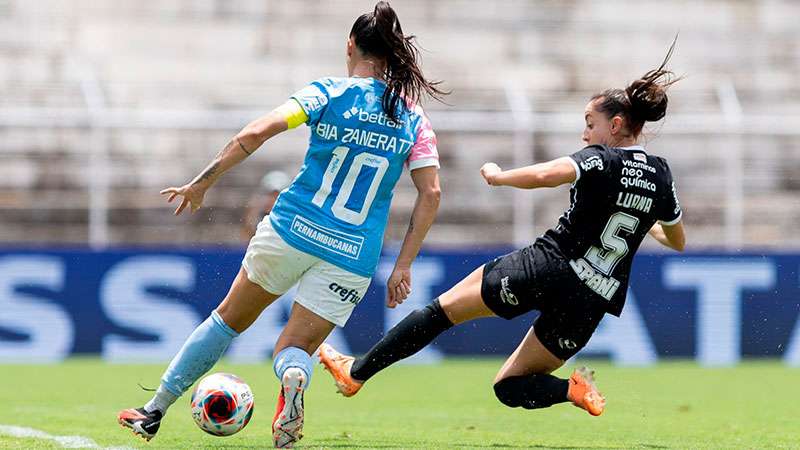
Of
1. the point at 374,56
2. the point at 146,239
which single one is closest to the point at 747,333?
the point at 146,239

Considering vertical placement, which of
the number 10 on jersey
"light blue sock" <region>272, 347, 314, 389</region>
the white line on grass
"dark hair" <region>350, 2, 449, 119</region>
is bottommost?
the white line on grass

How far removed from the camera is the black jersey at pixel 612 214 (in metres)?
6.46

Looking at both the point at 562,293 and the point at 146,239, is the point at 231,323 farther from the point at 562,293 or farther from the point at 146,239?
the point at 146,239

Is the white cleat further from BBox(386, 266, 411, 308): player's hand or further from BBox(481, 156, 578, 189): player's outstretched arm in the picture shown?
BBox(481, 156, 578, 189): player's outstretched arm

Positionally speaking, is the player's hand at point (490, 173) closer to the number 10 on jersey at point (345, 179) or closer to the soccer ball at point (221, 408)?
the number 10 on jersey at point (345, 179)

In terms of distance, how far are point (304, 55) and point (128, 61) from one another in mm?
2156

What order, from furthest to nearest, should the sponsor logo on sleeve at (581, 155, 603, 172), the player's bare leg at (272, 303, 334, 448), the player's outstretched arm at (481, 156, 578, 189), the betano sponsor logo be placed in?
the sponsor logo on sleeve at (581, 155, 603, 172), the player's outstretched arm at (481, 156, 578, 189), the betano sponsor logo, the player's bare leg at (272, 303, 334, 448)

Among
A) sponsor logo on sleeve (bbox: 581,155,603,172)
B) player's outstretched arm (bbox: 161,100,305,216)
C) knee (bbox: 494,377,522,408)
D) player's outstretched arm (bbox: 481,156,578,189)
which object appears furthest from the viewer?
knee (bbox: 494,377,522,408)

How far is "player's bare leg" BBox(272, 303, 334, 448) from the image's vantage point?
5.80 meters

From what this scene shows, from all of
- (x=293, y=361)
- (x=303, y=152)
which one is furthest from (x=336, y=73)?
(x=293, y=361)

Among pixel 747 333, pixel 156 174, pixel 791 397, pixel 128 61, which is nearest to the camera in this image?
pixel 791 397

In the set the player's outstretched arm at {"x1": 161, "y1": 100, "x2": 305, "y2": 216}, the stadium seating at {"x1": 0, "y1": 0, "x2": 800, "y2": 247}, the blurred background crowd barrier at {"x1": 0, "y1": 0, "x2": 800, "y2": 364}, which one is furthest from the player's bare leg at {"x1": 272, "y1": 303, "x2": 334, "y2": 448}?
the stadium seating at {"x1": 0, "y1": 0, "x2": 800, "y2": 247}

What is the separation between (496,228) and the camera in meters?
14.6

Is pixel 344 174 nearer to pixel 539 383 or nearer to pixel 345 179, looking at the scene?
pixel 345 179
